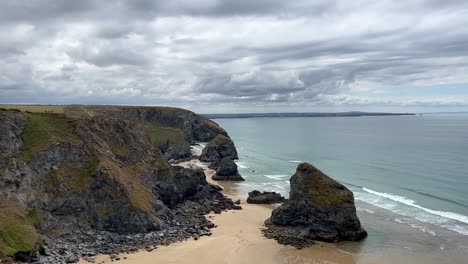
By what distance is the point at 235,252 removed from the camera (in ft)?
180

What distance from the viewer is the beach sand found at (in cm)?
5116

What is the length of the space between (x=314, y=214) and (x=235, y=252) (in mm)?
13240

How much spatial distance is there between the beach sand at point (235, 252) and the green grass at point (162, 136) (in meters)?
83.2

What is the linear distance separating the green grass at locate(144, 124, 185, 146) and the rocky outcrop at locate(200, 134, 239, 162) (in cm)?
1065

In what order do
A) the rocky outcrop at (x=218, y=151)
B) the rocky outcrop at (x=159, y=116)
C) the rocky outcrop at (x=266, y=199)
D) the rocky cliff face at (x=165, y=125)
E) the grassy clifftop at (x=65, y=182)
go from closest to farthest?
the grassy clifftop at (x=65, y=182), the rocky outcrop at (x=266, y=199), the rocky outcrop at (x=218, y=151), the rocky cliff face at (x=165, y=125), the rocky outcrop at (x=159, y=116)

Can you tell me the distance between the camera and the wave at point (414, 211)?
211ft

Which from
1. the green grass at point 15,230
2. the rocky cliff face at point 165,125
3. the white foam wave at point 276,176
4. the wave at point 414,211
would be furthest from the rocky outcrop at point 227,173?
the green grass at point 15,230

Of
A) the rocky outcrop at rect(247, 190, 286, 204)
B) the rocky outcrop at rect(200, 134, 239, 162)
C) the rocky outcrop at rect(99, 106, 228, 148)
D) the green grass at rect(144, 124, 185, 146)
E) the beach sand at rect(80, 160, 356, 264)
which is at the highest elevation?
the rocky outcrop at rect(99, 106, 228, 148)

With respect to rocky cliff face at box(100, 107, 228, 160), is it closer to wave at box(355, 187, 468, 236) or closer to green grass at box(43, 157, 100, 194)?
wave at box(355, 187, 468, 236)

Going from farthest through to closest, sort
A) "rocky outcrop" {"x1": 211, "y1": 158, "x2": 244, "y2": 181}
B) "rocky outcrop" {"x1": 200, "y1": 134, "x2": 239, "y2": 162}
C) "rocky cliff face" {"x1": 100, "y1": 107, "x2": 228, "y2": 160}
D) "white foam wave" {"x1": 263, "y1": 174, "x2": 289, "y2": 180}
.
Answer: "rocky cliff face" {"x1": 100, "y1": 107, "x2": 228, "y2": 160} → "rocky outcrop" {"x1": 200, "y1": 134, "x2": 239, "y2": 162} → "white foam wave" {"x1": 263, "y1": 174, "x2": 289, "y2": 180} → "rocky outcrop" {"x1": 211, "y1": 158, "x2": 244, "y2": 181}

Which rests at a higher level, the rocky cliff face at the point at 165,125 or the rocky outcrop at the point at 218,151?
the rocky cliff face at the point at 165,125

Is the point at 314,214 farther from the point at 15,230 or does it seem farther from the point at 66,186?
the point at 15,230

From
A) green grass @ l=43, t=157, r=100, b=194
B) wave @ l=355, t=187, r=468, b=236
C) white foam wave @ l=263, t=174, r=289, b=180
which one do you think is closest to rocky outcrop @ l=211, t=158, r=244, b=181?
white foam wave @ l=263, t=174, r=289, b=180

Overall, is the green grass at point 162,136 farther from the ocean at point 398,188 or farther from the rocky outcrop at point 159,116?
the ocean at point 398,188
